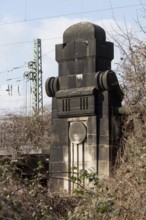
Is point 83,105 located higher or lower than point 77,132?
higher

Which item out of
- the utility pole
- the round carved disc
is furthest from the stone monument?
the utility pole

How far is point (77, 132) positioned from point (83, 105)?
0.73 m

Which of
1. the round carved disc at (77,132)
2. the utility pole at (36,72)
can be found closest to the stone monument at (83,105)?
the round carved disc at (77,132)

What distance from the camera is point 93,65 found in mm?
16891

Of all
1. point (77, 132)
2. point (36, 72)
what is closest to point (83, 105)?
point (77, 132)

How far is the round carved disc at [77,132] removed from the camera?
16.8m

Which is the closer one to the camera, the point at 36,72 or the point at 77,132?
the point at 77,132

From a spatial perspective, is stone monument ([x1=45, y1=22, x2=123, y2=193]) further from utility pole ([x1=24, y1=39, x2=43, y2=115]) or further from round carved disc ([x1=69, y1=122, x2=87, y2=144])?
utility pole ([x1=24, y1=39, x2=43, y2=115])

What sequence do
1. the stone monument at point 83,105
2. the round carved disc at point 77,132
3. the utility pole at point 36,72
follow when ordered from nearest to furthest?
1. the stone monument at point 83,105
2. the round carved disc at point 77,132
3. the utility pole at point 36,72

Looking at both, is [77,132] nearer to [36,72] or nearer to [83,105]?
[83,105]

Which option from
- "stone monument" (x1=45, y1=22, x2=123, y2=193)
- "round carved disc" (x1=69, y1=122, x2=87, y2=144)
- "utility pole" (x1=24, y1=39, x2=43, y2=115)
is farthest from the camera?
"utility pole" (x1=24, y1=39, x2=43, y2=115)

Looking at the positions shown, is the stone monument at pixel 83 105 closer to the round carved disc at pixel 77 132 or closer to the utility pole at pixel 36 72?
the round carved disc at pixel 77 132

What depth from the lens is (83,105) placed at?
16.9 metres

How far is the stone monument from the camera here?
54.2 feet
